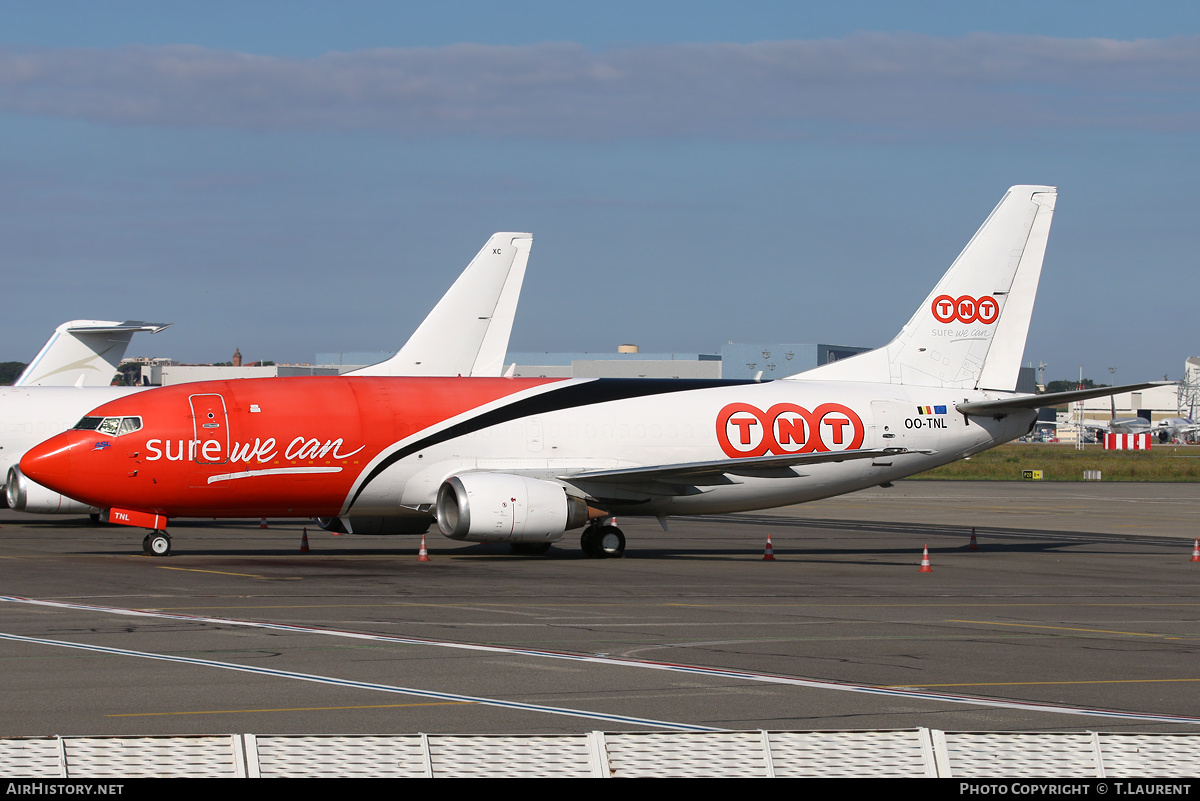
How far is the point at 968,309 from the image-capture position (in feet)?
125

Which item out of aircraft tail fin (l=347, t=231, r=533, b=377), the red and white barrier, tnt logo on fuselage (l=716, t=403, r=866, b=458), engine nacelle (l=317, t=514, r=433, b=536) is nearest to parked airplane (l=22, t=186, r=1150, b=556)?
tnt logo on fuselage (l=716, t=403, r=866, b=458)

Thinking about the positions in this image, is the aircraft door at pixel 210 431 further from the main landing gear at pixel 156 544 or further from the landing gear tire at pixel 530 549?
the landing gear tire at pixel 530 549

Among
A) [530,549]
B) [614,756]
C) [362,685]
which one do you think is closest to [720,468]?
[530,549]

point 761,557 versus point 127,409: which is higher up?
point 127,409

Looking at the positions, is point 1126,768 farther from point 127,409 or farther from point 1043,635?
point 127,409

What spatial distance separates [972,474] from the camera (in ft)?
296

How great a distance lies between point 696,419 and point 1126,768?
28601 millimetres

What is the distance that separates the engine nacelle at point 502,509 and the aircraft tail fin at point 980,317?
32.4 feet

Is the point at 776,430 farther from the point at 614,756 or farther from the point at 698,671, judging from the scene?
the point at 614,756

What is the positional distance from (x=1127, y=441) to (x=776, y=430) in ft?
488

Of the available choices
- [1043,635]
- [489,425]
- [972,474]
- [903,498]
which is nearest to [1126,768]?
[1043,635]

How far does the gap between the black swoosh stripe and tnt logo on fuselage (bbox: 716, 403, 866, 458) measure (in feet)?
4.17
